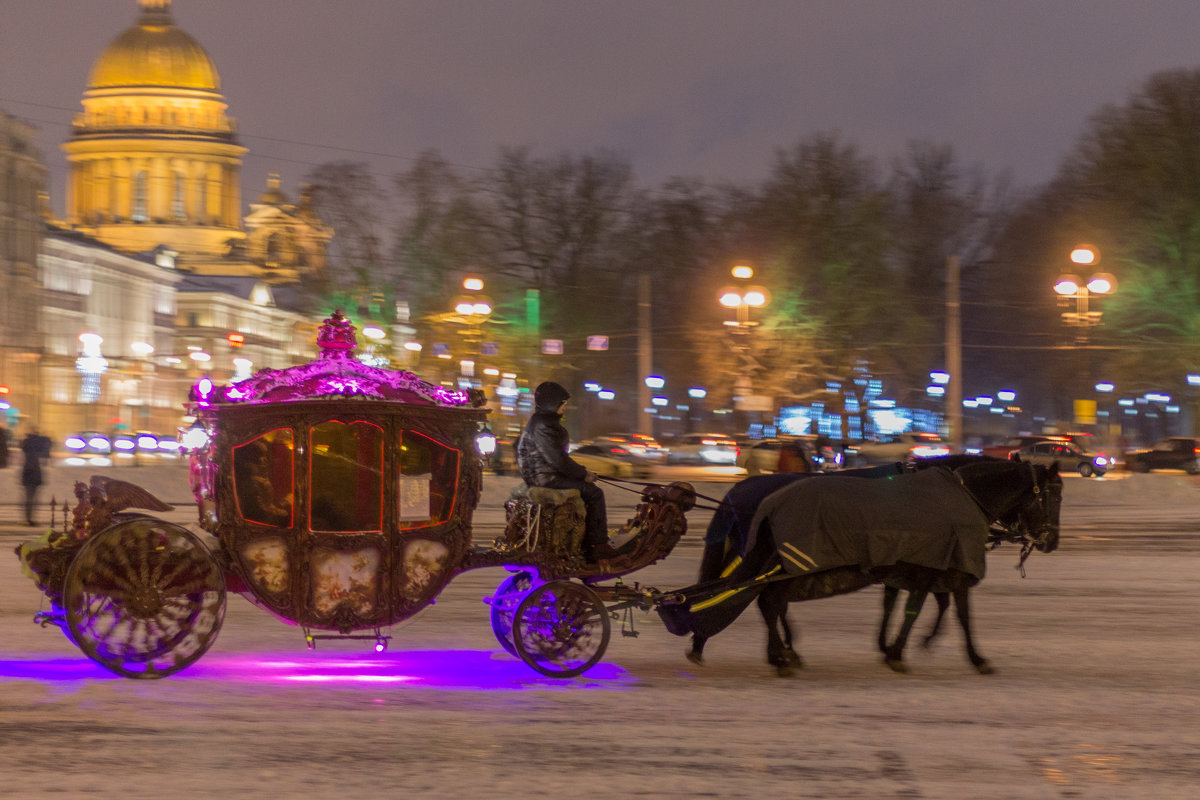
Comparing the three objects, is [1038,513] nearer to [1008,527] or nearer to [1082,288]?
[1008,527]

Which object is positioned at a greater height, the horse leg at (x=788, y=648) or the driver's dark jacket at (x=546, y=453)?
the driver's dark jacket at (x=546, y=453)

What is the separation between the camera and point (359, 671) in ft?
34.9

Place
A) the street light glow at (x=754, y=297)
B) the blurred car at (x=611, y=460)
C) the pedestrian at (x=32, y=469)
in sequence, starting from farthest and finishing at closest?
the blurred car at (x=611, y=460) → the street light glow at (x=754, y=297) → the pedestrian at (x=32, y=469)

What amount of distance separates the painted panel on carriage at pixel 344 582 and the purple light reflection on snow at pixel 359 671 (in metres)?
0.46

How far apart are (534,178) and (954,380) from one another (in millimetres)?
19713

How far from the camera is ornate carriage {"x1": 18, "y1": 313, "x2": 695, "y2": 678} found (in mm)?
10062

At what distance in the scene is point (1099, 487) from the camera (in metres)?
36.3

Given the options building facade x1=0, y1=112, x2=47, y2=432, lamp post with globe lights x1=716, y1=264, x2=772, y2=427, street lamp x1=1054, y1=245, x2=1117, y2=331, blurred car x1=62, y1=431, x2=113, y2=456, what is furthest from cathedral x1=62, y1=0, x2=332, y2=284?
street lamp x1=1054, y1=245, x2=1117, y2=331

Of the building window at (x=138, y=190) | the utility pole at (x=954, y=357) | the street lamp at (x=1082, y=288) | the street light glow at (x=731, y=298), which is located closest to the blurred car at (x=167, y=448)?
the street light glow at (x=731, y=298)

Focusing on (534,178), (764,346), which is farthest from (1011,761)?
(534,178)

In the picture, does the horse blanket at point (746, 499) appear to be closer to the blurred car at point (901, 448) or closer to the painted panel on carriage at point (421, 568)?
the painted panel on carriage at point (421, 568)

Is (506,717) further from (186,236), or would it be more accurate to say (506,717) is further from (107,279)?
(186,236)

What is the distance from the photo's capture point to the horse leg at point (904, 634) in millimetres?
10703

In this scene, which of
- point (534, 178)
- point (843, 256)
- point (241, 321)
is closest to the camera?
point (843, 256)
